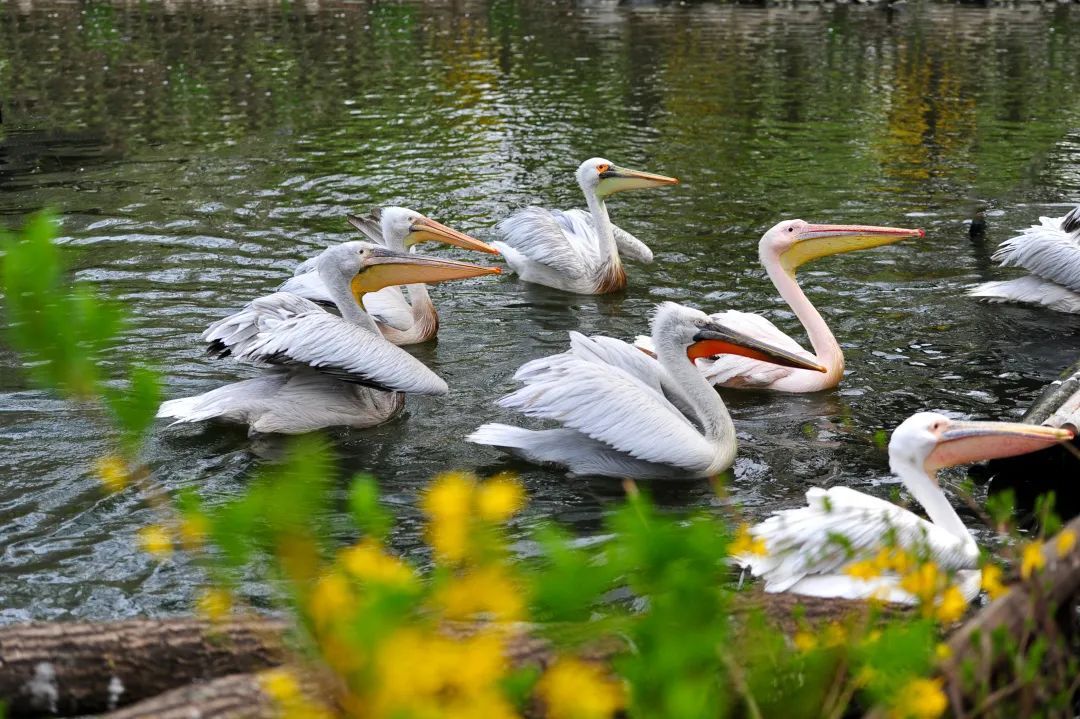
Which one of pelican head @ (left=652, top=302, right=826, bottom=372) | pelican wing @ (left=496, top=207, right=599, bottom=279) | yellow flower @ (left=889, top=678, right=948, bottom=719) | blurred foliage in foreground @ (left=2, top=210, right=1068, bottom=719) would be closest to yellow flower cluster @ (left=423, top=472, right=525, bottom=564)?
blurred foliage in foreground @ (left=2, top=210, right=1068, bottom=719)

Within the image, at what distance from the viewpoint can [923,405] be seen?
4988 mm

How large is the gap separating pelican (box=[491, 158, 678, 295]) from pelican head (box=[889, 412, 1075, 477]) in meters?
3.36

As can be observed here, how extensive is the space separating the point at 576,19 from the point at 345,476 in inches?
640

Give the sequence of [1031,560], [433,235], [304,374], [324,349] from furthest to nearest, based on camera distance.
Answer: [433,235]
[304,374]
[324,349]
[1031,560]

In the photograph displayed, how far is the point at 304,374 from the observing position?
4867 millimetres

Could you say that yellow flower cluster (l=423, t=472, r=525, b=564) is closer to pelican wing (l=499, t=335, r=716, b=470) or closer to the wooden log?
the wooden log

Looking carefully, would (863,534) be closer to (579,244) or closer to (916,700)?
(916,700)

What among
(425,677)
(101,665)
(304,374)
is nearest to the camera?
(425,677)

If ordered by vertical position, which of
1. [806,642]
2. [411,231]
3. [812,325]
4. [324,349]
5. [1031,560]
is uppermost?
[1031,560]

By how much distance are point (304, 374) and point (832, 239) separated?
2484mm

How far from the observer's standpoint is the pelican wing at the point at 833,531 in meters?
3.12

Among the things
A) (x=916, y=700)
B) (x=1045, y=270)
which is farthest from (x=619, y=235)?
(x=916, y=700)

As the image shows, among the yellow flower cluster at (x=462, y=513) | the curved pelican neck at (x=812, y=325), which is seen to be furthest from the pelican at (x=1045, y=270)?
the yellow flower cluster at (x=462, y=513)

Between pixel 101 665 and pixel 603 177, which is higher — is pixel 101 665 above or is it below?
below
